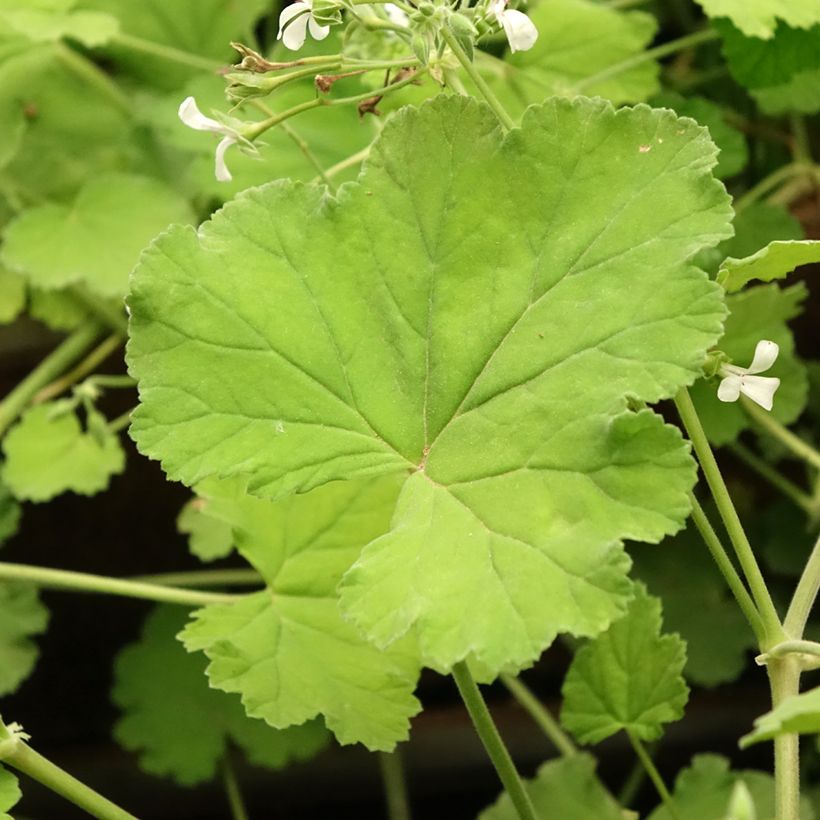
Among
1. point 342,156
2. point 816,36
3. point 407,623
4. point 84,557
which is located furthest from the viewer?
point 84,557

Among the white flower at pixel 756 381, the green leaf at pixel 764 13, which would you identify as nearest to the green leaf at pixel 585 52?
the green leaf at pixel 764 13

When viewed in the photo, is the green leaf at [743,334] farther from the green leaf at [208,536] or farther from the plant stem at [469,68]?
the green leaf at [208,536]

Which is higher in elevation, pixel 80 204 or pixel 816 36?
pixel 80 204

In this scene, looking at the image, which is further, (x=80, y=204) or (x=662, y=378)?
(x=80, y=204)

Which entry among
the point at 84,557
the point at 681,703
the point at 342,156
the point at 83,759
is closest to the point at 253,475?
the point at 681,703

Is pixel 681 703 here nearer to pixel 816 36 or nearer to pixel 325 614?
pixel 325 614

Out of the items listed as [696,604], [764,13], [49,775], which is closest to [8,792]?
[49,775]

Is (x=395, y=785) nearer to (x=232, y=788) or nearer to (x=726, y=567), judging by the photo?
(x=232, y=788)
